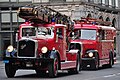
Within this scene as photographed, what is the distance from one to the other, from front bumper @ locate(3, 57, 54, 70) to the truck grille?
0.94 ft

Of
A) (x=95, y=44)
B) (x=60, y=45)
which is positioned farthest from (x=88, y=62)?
(x=60, y=45)

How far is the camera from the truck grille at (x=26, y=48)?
837 inches

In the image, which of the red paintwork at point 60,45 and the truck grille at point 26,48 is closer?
the truck grille at point 26,48

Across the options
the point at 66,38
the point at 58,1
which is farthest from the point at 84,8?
the point at 66,38

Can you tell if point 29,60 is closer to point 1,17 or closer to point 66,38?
point 66,38

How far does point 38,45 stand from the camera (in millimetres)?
21484

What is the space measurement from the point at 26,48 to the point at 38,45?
60 centimetres

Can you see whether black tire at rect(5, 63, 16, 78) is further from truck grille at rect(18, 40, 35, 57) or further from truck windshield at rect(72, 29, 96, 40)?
truck windshield at rect(72, 29, 96, 40)

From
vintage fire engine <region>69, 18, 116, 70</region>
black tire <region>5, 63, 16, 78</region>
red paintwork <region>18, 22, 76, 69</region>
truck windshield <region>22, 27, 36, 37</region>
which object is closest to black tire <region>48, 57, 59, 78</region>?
red paintwork <region>18, 22, 76, 69</region>

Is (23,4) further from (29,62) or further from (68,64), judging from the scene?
(29,62)

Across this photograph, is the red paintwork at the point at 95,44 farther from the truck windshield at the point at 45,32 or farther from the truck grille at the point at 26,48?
the truck grille at the point at 26,48

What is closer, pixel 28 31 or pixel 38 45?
pixel 38 45

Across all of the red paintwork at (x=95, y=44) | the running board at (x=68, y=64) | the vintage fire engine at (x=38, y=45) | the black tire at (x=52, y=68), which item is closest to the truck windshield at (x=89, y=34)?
the red paintwork at (x=95, y=44)

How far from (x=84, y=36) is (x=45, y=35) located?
7.28 m
